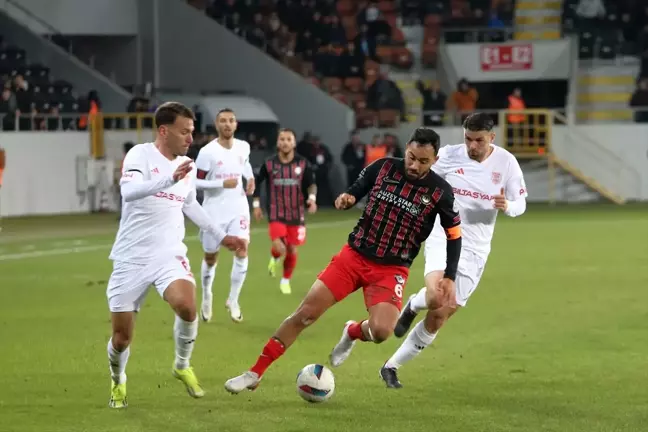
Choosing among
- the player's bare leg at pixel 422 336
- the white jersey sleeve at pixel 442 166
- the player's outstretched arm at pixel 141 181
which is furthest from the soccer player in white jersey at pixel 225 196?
the player's outstretched arm at pixel 141 181

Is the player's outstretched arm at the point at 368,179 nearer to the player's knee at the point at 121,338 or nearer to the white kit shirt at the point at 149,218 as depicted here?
the white kit shirt at the point at 149,218

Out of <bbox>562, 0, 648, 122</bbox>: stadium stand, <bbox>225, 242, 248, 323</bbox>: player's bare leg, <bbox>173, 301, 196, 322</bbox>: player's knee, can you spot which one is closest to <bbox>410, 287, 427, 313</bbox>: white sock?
<bbox>173, 301, 196, 322</bbox>: player's knee

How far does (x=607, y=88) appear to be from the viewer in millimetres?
37094

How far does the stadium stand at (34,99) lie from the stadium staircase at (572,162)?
38.2ft

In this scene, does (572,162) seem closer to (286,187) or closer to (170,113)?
(286,187)

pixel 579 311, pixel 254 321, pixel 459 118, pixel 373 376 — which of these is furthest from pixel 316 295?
pixel 459 118

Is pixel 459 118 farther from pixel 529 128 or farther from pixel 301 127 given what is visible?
pixel 301 127

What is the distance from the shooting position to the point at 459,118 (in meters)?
35.1

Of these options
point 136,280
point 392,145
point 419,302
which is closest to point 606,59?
point 392,145

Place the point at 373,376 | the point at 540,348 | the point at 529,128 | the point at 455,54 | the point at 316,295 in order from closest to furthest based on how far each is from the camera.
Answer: the point at 316,295
the point at 373,376
the point at 540,348
the point at 529,128
the point at 455,54

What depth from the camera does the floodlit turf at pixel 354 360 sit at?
8547 millimetres

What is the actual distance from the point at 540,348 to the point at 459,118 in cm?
2376

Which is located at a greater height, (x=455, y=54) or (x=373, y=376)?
(x=455, y=54)

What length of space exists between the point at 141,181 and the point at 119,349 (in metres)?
1.17
